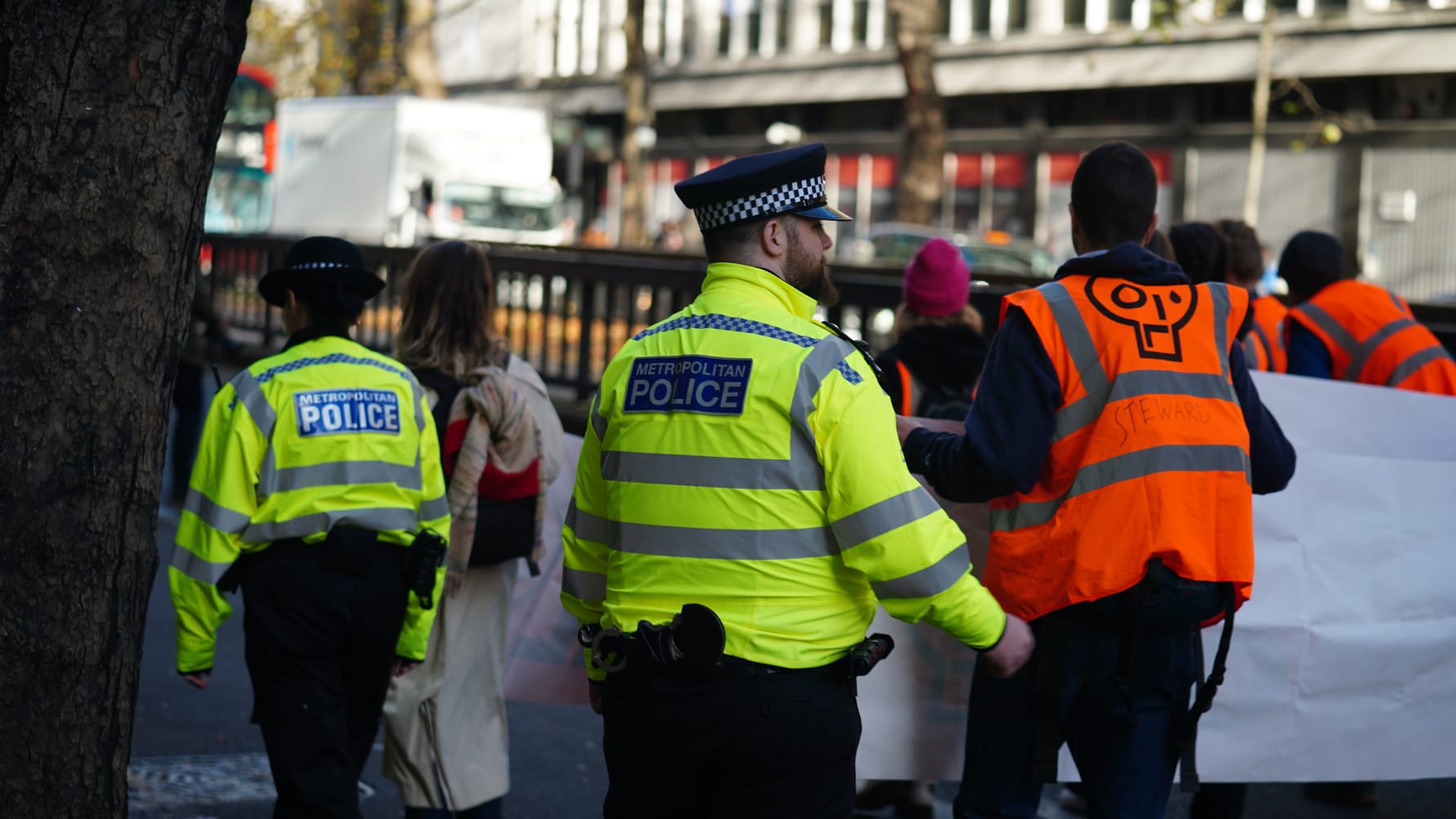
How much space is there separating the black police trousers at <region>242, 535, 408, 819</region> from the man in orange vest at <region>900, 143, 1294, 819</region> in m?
1.58

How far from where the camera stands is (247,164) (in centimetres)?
3644

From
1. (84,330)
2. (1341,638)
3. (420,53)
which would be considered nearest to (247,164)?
(420,53)

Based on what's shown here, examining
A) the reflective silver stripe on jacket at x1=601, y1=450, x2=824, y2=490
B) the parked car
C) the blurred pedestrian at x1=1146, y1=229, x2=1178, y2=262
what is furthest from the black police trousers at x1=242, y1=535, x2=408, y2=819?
the parked car

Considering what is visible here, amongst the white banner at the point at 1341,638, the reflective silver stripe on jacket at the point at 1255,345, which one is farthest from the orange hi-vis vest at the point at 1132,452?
the reflective silver stripe on jacket at the point at 1255,345

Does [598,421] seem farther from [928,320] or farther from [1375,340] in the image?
[1375,340]

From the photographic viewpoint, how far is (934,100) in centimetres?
2294

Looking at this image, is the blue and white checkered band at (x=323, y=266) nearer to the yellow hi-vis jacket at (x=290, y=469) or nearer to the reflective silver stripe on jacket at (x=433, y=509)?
the yellow hi-vis jacket at (x=290, y=469)

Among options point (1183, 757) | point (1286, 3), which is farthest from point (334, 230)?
point (1183, 757)

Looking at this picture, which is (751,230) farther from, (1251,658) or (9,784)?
(1251,658)

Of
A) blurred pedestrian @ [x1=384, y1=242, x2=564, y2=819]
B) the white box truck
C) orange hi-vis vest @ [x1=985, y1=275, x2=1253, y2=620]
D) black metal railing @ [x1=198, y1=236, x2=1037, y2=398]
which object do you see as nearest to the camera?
orange hi-vis vest @ [x1=985, y1=275, x2=1253, y2=620]

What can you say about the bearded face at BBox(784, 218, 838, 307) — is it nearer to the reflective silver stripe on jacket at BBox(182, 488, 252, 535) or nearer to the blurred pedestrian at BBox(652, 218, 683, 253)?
the reflective silver stripe on jacket at BBox(182, 488, 252, 535)

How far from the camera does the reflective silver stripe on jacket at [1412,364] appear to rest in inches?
230

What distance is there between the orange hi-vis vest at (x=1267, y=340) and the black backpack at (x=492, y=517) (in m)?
2.58

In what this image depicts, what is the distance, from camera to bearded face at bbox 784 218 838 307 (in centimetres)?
321
